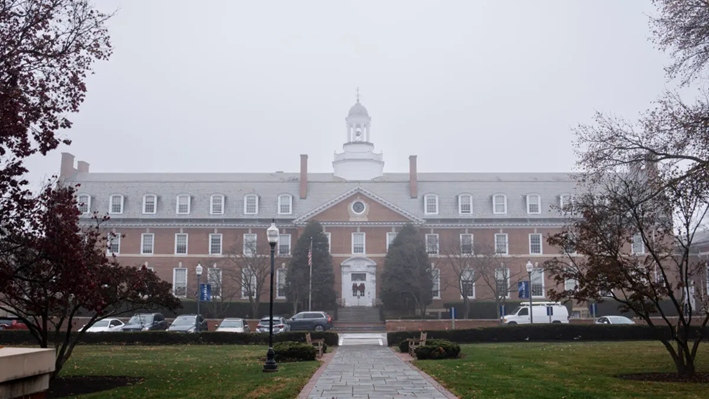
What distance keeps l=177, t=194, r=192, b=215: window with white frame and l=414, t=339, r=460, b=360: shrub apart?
1764 inches

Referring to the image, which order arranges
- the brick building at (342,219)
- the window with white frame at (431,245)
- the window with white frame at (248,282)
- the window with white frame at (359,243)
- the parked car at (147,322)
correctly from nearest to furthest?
1. the parked car at (147,322)
2. the window with white frame at (248,282)
3. the window with white frame at (431,245)
4. the brick building at (342,219)
5. the window with white frame at (359,243)

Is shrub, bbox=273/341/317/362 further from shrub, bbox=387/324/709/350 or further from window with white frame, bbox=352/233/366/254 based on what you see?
window with white frame, bbox=352/233/366/254

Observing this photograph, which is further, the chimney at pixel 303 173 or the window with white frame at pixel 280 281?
the chimney at pixel 303 173

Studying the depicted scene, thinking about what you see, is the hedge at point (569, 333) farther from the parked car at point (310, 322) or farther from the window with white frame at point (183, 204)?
the window with white frame at point (183, 204)

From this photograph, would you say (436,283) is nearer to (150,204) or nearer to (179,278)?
(179,278)

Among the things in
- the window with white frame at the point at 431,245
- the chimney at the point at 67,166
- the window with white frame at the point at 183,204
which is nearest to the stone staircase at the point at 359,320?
the window with white frame at the point at 431,245

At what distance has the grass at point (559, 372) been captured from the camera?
1442 centimetres

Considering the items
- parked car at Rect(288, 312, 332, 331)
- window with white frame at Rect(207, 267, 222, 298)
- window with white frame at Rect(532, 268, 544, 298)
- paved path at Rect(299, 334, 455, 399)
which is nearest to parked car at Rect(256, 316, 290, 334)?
parked car at Rect(288, 312, 332, 331)

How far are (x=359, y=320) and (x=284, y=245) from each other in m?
11.0

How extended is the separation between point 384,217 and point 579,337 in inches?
1211

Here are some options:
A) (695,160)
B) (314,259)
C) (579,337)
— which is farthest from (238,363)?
(314,259)

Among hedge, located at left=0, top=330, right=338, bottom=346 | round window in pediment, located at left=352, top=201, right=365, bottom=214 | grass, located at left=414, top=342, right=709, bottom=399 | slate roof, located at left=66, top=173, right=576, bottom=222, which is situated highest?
slate roof, located at left=66, top=173, right=576, bottom=222

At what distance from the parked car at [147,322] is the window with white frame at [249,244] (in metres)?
13.7

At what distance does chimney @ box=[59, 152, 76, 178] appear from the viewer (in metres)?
68.6
